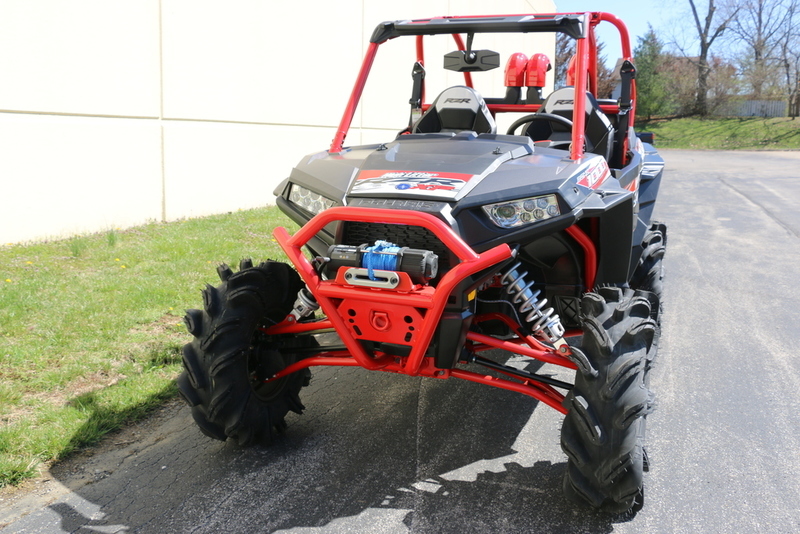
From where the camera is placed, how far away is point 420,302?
9.23ft

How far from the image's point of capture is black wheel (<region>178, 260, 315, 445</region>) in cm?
329

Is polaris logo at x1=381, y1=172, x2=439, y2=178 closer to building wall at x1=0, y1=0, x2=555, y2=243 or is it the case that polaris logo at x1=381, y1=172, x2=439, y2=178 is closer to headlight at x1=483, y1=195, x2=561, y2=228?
headlight at x1=483, y1=195, x2=561, y2=228

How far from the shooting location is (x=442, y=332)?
301cm

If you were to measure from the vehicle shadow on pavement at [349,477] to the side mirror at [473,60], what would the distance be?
2058 millimetres

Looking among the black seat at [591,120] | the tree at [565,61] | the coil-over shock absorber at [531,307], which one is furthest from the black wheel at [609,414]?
the tree at [565,61]

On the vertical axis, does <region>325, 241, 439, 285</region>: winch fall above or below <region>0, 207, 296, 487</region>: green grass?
above

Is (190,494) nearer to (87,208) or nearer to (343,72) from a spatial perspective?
(87,208)

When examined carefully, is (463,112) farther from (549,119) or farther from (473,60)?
(549,119)

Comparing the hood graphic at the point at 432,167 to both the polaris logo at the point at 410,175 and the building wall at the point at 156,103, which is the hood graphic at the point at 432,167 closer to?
the polaris logo at the point at 410,175

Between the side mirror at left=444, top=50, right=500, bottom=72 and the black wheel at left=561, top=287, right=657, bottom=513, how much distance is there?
2.04 m

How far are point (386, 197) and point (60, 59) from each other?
16.8ft

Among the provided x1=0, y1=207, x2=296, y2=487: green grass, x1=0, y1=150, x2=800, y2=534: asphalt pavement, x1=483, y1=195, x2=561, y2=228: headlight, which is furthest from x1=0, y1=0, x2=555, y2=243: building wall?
x1=483, y1=195, x2=561, y2=228: headlight

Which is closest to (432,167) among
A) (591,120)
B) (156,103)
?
(591,120)

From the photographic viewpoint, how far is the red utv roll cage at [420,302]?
282 centimetres
